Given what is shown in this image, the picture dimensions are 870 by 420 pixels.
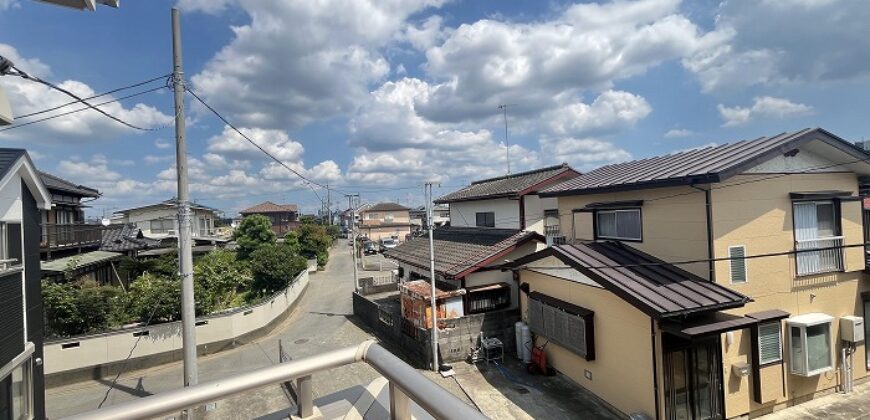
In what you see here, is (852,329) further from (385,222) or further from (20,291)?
(385,222)

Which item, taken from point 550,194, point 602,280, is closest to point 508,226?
point 550,194

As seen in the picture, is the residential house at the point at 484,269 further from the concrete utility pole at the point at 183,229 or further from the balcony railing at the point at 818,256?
the concrete utility pole at the point at 183,229

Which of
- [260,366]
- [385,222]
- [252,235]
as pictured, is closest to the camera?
[260,366]

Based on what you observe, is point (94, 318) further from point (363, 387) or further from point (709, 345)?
point (709, 345)

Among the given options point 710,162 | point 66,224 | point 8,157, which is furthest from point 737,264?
point 66,224

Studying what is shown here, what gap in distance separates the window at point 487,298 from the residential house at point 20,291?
10.9 meters

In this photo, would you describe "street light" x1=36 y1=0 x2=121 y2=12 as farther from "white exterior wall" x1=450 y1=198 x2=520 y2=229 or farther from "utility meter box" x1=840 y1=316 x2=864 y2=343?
"white exterior wall" x1=450 y1=198 x2=520 y2=229

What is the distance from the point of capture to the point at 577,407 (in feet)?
30.9

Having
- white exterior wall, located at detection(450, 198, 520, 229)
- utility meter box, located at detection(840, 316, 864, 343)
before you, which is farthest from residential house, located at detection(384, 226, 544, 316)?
utility meter box, located at detection(840, 316, 864, 343)

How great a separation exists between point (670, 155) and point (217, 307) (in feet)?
55.6

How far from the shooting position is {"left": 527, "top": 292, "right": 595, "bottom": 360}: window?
9766 mm

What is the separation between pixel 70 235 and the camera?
A: 1928 cm

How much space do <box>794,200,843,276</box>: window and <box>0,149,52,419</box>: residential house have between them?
16.2 m

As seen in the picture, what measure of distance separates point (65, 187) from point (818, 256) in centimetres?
2965
